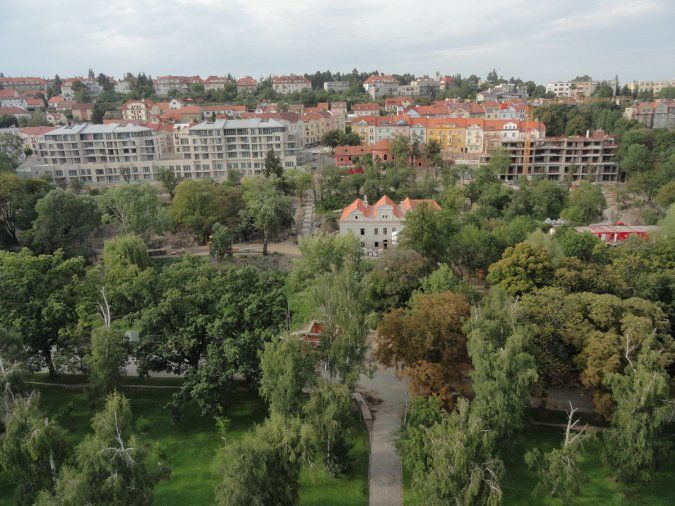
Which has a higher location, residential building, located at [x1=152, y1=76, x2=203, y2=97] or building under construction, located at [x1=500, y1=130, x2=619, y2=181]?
residential building, located at [x1=152, y1=76, x2=203, y2=97]

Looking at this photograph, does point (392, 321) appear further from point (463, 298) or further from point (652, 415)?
point (652, 415)

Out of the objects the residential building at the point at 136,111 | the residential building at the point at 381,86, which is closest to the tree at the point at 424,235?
the residential building at the point at 136,111

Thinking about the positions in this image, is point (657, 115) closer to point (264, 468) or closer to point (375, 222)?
point (375, 222)

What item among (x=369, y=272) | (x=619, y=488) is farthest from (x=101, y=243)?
(x=619, y=488)

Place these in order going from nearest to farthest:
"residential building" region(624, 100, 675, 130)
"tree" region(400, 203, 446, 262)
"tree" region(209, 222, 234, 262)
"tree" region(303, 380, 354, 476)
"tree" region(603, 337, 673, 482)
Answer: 1. "tree" region(303, 380, 354, 476)
2. "tree" region(603, 337, 673, 482)
3. "tree" region(400, 203, 446, 262)
4. "tree" region(209, 222, 234, 262)
5. "residential building" region(624, 100, 675, 130)

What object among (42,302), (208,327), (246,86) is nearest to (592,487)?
(208,327)

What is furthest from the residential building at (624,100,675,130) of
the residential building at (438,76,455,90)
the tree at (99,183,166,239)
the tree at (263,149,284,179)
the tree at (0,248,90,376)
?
the tree at (0,248,90,376)

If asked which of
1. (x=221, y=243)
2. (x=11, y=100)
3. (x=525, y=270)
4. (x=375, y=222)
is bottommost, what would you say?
(x=221, y=243)

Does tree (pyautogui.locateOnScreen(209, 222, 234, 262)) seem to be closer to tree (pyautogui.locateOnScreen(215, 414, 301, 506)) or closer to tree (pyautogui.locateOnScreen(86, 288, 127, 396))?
tree (pyautogui.locateOnScreen(86, 288, 127, 396))
